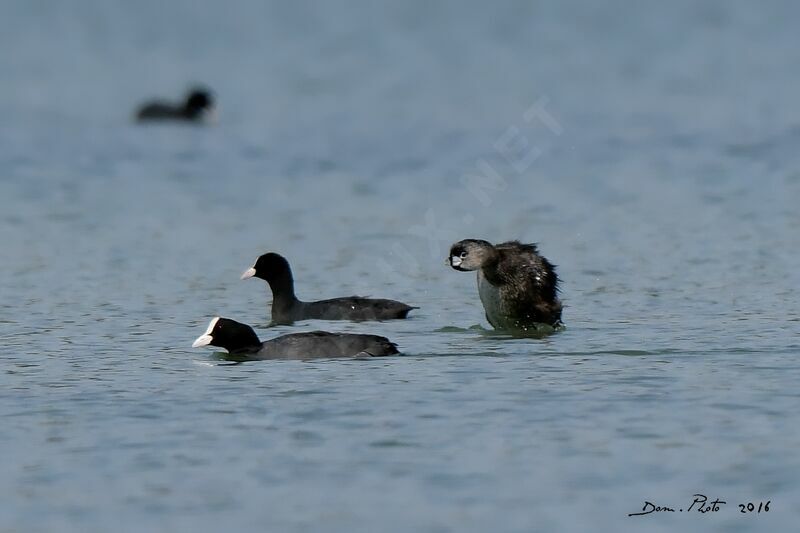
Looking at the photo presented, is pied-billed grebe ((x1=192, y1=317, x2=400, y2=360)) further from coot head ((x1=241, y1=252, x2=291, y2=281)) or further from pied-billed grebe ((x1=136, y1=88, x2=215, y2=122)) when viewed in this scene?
pied-billed grebe ((x1=136, y1=88, x2=215, y2=122))

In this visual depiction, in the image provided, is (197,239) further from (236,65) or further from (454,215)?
(236,65)

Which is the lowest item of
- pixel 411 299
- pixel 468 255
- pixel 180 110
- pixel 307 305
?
pixel 307 305

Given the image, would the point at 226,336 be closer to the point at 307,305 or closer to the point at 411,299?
the point at 307,305

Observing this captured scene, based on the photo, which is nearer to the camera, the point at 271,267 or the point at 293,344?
the point at 293,344

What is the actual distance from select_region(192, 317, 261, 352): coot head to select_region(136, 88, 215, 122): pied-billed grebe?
2860 cm

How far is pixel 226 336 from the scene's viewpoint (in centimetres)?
1602

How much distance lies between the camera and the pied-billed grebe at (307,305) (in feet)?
61.4

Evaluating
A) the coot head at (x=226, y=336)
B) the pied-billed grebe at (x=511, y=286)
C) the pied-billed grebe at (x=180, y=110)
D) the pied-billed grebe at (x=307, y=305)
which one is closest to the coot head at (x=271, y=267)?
the pied-billed grebe at (x=307, y=305)

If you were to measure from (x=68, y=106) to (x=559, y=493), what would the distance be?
1594 inches

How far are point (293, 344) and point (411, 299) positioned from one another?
474cm

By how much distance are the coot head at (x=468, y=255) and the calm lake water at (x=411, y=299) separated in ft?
2.14

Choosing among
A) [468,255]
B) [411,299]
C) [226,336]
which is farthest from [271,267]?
[226,336]

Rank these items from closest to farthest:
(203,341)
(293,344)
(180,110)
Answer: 1. (293,344)
2. (203,341)
3. (180,110)

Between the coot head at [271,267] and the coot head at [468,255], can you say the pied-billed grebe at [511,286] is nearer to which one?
the coot head at [468,255]
